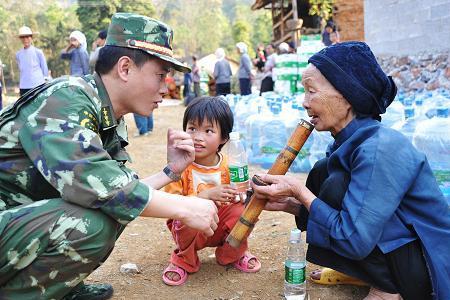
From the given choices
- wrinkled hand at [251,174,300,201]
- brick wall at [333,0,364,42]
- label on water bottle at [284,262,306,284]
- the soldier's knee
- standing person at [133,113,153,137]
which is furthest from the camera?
brick wall at [333,0,364,42]

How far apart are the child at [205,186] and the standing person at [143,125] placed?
629 centimetres

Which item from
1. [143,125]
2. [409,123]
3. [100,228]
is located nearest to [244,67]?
[143,125]

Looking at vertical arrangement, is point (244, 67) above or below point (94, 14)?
below

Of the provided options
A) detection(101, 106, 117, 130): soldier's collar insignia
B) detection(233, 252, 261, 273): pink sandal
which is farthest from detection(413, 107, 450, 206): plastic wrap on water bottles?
detection(101, 106, 117, 130): soldier's collar insignia

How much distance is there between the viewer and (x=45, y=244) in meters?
1.95

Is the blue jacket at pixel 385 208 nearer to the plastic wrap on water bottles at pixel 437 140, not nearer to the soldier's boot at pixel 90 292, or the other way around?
the soldier's boot at pixel 90 292

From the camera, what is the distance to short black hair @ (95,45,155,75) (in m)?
2.20

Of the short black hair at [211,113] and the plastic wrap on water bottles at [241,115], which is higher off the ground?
the short black hair at [211,113]

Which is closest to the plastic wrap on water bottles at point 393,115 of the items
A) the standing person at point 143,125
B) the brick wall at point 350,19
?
the standing person at point 143,125

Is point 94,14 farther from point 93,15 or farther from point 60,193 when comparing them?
point 60,193

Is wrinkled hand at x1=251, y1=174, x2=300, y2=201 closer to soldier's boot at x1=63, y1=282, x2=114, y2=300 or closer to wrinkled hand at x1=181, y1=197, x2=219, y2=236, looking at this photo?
wrinkled hand at x1=181, y1=197, x2=219, y2=236

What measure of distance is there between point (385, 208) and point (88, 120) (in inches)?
52.6

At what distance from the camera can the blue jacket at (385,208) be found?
206 cm

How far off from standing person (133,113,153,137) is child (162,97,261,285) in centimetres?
629
